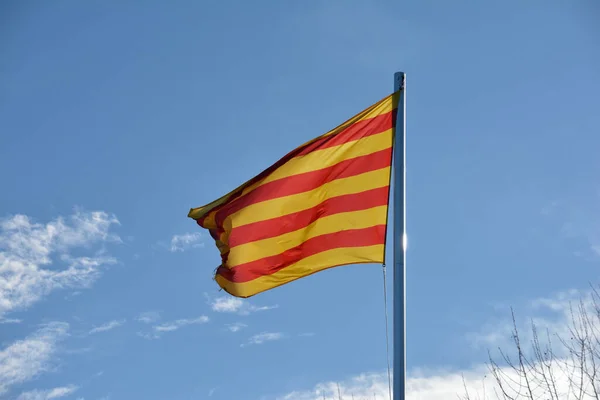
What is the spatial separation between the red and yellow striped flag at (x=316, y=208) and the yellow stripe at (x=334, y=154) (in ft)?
0.05

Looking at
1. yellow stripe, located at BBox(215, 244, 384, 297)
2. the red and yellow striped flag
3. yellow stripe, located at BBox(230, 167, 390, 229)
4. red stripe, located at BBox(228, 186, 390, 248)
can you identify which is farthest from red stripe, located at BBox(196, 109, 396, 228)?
yellow stripe, located at BBox(215, 244, 384, 297)

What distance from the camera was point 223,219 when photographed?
10.4 metres

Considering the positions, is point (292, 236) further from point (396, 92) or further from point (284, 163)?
point (396, 92)

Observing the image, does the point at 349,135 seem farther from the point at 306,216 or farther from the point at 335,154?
the point at 306,216

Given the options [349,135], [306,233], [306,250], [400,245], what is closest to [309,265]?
[306,250]

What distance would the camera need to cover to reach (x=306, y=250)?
31.4 feet

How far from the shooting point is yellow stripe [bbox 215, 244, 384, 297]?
8.95m

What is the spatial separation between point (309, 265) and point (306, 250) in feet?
0.79

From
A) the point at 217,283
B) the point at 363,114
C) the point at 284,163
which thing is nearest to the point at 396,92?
the point at 363,114

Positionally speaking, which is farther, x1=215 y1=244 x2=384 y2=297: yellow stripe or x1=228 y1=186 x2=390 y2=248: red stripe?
x1=228 y1=186 x2=390 y2=248: red stripe

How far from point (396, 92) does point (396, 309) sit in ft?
10.6

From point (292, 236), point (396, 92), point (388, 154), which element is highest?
point (396, 92)

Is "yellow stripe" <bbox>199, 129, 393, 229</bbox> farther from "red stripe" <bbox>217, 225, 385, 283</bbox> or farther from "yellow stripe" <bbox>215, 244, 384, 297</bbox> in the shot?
"yellow stripe" <bbox>215, 244, 384, 297</bbox>

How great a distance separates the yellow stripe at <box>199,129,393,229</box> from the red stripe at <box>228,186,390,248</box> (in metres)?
0.58
